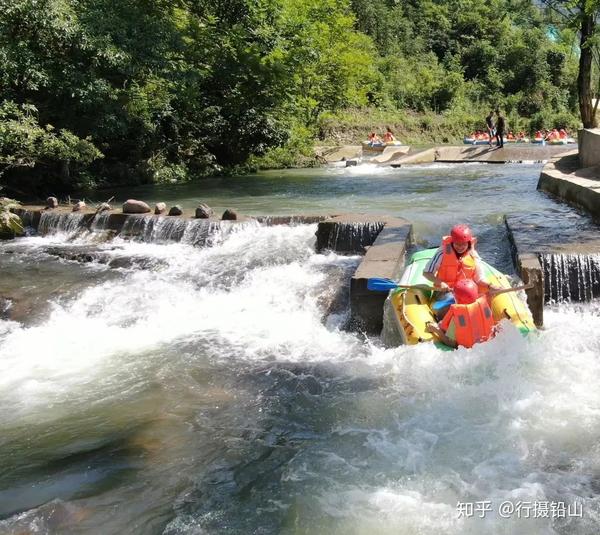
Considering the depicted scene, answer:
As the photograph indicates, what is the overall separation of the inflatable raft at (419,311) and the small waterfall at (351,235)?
8.62 ft

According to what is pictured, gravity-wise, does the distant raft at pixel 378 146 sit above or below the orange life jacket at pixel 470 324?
above

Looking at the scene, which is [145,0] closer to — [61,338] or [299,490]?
[61,338]

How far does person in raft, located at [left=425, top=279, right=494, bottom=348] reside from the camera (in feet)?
19.1

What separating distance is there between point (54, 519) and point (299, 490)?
1.62 meters

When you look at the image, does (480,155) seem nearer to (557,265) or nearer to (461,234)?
(557,265)

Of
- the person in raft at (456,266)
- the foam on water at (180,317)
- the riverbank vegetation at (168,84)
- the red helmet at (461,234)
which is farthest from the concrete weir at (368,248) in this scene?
the riverbank vegetation at (168,84)

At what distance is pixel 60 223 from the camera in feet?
41.3

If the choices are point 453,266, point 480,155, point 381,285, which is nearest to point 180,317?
point 381,285

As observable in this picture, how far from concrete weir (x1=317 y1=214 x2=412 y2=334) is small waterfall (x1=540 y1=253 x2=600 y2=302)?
183cm

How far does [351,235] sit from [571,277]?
10.9 feet

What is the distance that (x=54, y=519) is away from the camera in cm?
399

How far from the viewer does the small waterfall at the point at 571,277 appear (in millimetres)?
7375

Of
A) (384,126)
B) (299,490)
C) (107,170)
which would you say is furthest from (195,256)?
(384,126)

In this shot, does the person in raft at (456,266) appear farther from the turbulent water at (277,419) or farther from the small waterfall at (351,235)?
the small waterfall at (351,235)
